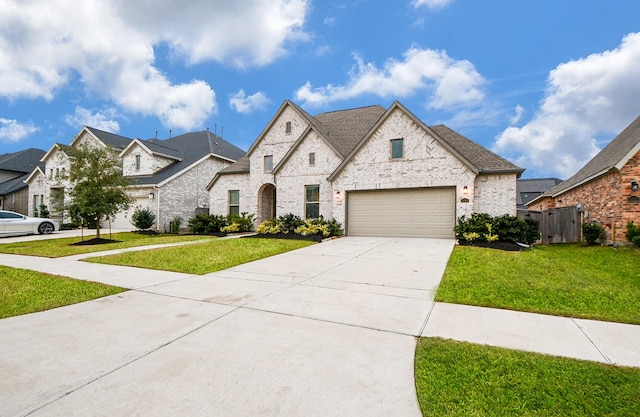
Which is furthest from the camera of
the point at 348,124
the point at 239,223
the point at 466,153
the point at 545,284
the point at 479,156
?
the point at 348,124

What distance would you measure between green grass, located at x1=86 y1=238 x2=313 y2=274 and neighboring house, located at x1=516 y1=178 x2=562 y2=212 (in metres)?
41.2

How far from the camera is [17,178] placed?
3131 centimetres

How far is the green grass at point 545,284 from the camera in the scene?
4777 mm

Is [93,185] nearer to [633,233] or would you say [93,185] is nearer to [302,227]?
[302,227]

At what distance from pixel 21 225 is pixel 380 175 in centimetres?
2084

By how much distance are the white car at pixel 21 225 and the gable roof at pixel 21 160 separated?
66.3ft

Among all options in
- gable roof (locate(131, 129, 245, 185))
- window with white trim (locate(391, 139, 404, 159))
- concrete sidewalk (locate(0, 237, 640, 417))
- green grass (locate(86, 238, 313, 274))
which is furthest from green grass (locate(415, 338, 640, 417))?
gable roof (locate(131, 129, 245, 185))

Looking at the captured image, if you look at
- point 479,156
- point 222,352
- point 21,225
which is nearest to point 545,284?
point 222,352

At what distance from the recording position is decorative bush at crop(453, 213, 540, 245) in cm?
1195

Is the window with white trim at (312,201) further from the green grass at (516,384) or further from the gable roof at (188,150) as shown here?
the green grass at (516,384)

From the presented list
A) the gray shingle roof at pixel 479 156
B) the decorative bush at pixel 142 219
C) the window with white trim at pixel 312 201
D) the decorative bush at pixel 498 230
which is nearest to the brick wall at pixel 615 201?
the decorative bush at pixel 498 230

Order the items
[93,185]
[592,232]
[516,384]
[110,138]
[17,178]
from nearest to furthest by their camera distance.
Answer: [516,384]
[592,232]
[93,185]
[110,138]
[17,178]

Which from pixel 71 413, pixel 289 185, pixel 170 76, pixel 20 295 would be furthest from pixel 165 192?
pixel 71 413

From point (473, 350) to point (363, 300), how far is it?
202 centimetres
